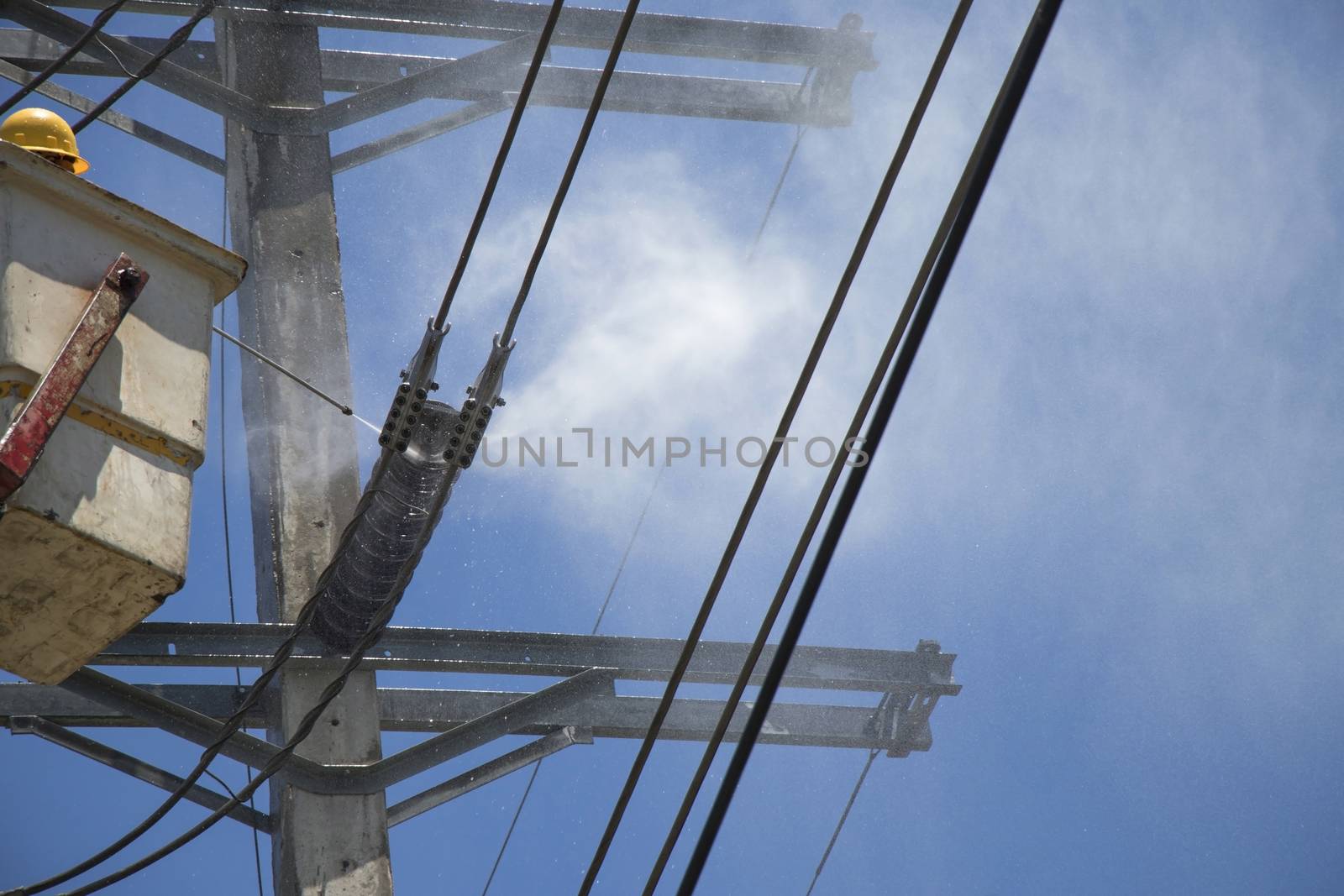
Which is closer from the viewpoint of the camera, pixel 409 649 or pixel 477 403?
pixel 477 403

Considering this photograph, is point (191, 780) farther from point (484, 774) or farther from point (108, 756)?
point (484, 774)

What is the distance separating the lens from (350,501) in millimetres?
5266

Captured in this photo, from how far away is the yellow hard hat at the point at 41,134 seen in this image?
3791 mm

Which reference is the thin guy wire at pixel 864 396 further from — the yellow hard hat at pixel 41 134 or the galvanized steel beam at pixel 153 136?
the galvanized steel beam at pixel 153 136

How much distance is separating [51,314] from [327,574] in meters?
1.28

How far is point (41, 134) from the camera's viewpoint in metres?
3.83

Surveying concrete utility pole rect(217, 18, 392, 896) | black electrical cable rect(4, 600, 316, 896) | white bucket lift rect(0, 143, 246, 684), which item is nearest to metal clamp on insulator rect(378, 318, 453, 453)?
black electrical cable rect(4, 600, 316, 896)

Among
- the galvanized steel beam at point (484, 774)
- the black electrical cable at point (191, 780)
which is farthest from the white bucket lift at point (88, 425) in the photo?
the galvanized steel beam at point (484, 774)

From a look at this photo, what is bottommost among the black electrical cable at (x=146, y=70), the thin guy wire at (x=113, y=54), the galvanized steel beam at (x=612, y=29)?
the black electrical cable at (x=146, y=70)

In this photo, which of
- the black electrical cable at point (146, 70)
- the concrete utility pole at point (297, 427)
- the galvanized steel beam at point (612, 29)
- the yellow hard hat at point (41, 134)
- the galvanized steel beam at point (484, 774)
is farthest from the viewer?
the galvanized steel beam at point (612, 29)

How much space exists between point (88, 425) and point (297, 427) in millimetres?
2369

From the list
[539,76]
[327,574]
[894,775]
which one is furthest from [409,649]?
[894,775]

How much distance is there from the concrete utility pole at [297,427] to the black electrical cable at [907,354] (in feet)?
10.3

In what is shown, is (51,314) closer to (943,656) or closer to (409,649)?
(409,649)
